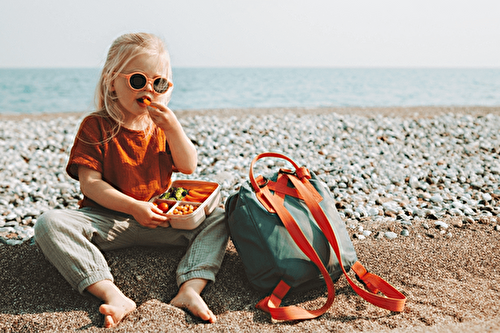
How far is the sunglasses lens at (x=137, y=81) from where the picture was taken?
228cm

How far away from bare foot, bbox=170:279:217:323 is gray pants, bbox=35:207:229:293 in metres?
0.04

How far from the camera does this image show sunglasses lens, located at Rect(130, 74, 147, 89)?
228 centimetres

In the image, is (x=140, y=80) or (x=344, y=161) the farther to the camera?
(x=344, y=161)

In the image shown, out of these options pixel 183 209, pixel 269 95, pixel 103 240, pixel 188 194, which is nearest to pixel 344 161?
pixel 188 194

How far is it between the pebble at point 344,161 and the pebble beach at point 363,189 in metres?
0.02

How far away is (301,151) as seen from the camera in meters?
5.55

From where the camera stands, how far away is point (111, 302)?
2.00 meters

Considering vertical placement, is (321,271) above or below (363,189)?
above

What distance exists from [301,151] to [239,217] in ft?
11.2

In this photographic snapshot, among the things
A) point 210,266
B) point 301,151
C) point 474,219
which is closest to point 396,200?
point 474,219

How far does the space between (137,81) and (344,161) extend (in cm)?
347

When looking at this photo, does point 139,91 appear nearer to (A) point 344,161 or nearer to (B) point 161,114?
(B) point 161,114

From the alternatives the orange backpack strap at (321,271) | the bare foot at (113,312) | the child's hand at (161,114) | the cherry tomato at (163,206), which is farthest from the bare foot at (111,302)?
the child's hand at (161,114)

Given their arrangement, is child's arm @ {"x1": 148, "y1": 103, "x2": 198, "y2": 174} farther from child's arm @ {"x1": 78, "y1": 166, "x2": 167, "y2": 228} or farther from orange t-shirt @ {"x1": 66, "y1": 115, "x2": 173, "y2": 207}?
child's arm @ {"x1": 78, "y1": 166, "x2": 167, "y2": 228}
